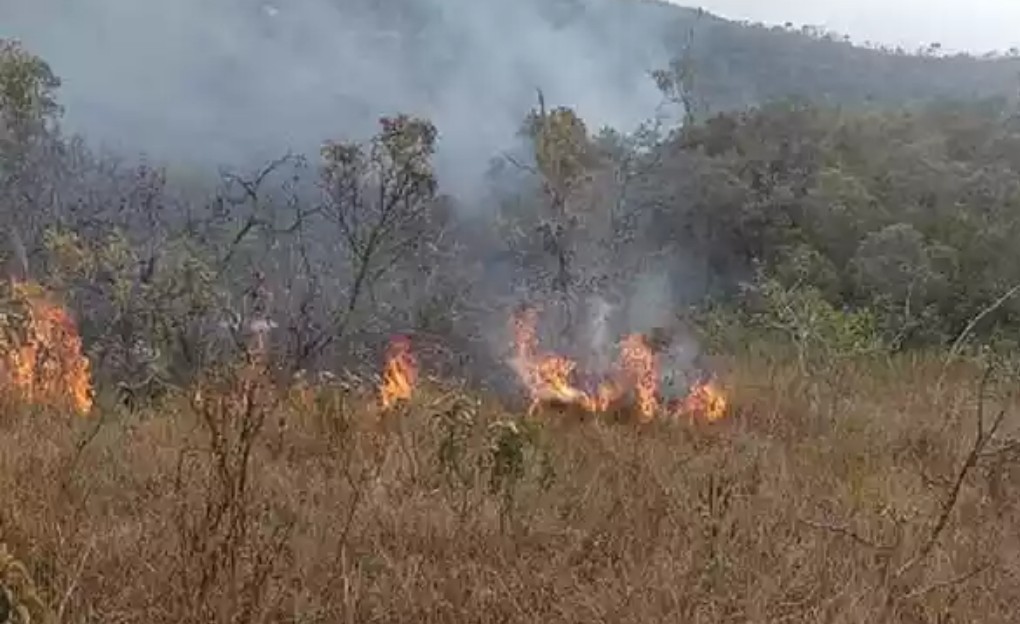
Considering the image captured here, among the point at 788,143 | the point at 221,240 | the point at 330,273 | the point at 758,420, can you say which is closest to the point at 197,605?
the point at 758,420

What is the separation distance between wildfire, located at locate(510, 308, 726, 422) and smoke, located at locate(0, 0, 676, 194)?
24922 millimetres

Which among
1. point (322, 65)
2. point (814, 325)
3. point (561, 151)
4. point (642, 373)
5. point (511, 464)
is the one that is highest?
point (322, 65)

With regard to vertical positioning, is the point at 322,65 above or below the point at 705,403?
above

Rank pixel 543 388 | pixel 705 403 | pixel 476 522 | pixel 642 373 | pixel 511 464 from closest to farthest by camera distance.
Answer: pixel 476 522
pixel 511 464
pixel 705 403
pixel 543 388
pixel 642 373

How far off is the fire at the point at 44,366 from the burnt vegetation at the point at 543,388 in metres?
0.03

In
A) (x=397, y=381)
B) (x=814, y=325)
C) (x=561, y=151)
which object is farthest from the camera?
(x=561, y=151)

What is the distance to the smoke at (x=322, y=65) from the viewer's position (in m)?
35.8

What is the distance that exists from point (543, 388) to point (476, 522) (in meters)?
3.09

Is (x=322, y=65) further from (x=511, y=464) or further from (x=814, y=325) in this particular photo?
(x=511, y=464)

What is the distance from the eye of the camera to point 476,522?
3396 mm

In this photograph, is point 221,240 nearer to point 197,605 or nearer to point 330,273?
point 330,273

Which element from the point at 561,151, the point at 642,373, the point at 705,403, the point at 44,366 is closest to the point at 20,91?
the point at 561,151

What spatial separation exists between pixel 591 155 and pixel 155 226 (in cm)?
552

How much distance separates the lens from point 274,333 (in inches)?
328
